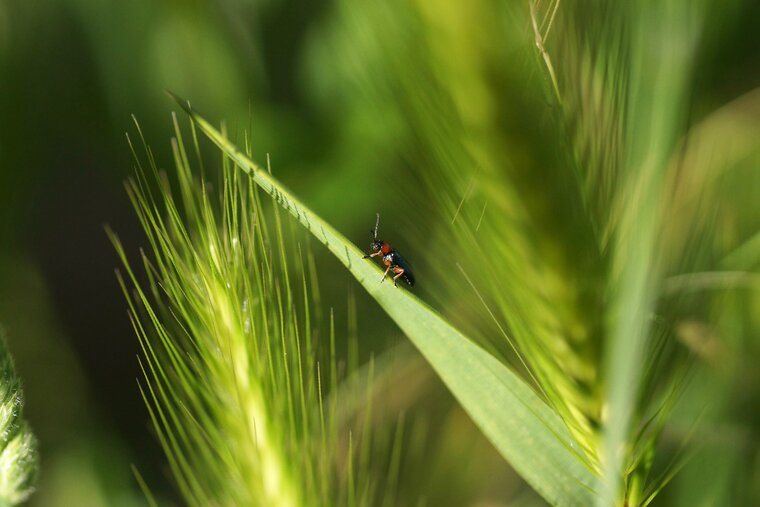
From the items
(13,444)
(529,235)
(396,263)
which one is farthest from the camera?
(396,263)

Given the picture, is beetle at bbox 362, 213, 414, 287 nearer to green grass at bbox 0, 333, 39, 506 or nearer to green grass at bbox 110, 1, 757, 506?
green grass at bbox 110, 1, 757, 506

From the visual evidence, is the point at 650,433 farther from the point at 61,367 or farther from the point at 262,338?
the point at 61,367

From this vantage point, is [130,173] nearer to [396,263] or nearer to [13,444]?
[396,263]

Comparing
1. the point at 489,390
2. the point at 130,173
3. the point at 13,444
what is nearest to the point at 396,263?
the point at 489,390

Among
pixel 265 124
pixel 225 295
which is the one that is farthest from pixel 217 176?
pixel 225 295

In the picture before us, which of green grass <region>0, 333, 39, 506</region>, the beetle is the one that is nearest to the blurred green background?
the beetle

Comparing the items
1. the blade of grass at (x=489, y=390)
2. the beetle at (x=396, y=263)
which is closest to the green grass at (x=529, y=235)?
the blade of grass at (x=489, y=390)
